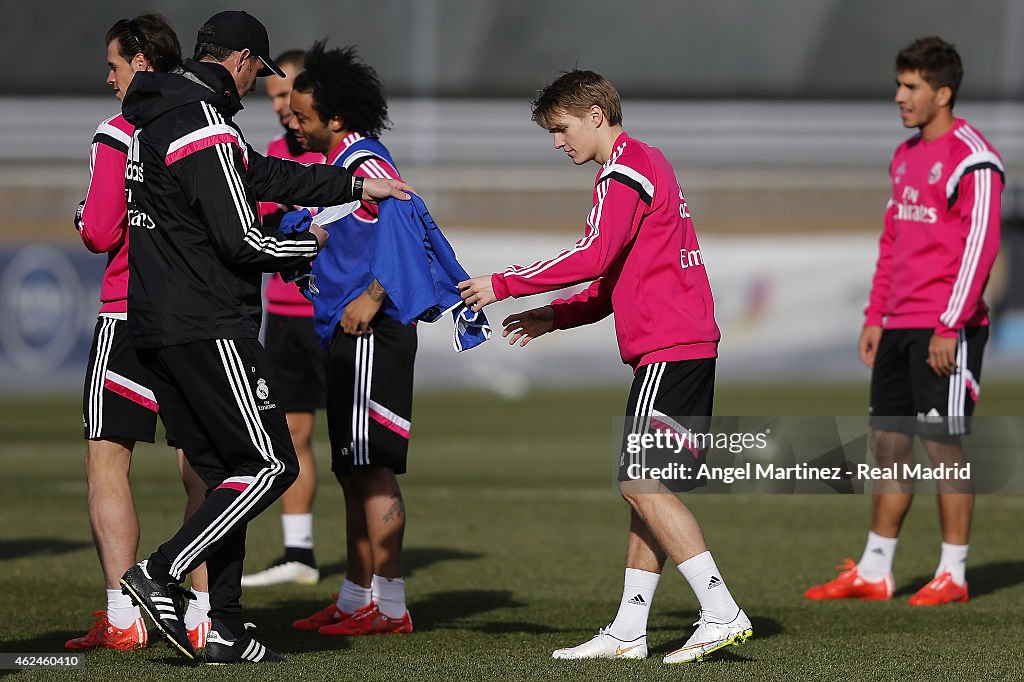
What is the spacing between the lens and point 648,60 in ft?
92.2

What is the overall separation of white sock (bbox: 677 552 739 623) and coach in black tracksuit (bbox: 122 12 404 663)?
1.35 metres

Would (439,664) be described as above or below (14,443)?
above

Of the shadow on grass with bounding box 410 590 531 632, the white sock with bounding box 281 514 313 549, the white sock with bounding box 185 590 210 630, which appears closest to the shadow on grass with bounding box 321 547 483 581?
the white sock with bounding box 281 514 313 549

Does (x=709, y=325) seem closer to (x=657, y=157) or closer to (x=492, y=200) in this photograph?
(x=657, y=157)

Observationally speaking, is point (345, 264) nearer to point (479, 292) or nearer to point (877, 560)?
point (479, 292)

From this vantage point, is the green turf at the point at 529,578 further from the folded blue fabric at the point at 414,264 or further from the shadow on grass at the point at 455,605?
the folded blue fabric at the point at 414,264

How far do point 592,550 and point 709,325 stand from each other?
299 cm

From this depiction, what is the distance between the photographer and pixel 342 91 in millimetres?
5559

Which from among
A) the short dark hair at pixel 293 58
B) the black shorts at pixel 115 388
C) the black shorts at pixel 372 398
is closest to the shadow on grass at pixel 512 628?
the black shorts at pixel 372 398

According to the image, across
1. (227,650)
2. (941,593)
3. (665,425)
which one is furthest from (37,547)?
(941,593)

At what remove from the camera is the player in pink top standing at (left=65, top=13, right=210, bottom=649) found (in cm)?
504

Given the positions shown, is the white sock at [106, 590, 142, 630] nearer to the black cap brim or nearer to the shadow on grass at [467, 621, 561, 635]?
the shadow on grass at [467, 621, 561, 635]

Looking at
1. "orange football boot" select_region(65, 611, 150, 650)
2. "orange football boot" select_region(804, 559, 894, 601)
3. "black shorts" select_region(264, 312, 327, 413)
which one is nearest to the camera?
"orange football boot" select_region(65, 611, 150, 650)

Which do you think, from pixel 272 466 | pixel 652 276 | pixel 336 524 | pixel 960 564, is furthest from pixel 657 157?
pixel 336 524
